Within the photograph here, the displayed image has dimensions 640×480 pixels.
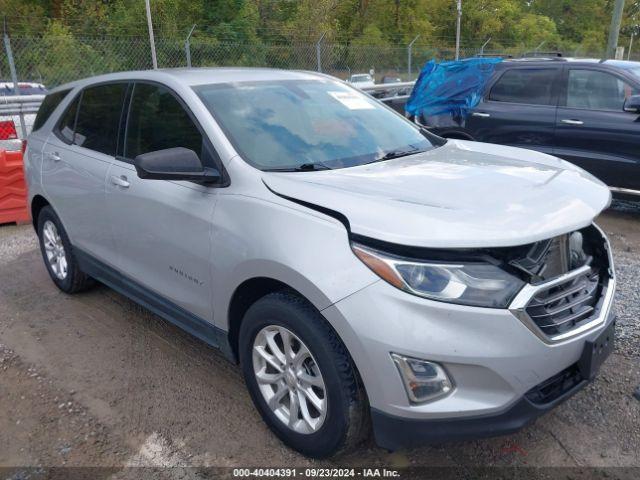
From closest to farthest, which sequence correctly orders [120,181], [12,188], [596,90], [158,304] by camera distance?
[158,304]
[120,181]
[596,90]
[12,188]

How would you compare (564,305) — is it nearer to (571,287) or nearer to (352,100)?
(571,287)

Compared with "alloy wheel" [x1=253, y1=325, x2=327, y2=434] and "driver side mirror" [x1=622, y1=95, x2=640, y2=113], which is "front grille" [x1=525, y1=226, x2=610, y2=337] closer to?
"alloy wheel" [x1=253, y1=325, x2=327, y2=434]

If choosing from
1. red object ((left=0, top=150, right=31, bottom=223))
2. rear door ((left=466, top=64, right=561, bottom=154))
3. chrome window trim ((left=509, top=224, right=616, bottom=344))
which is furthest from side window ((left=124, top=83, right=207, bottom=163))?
rear door ((left=466, top=64, right=561, bottom=154))

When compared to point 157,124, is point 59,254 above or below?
below

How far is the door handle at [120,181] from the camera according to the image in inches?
141

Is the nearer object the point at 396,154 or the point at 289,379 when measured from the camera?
the point at 289,379

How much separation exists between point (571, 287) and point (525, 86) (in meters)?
5.57

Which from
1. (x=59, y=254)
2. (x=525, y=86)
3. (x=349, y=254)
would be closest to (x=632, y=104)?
(x=525, y=86)

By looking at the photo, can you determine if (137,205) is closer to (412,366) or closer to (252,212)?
(252,212)

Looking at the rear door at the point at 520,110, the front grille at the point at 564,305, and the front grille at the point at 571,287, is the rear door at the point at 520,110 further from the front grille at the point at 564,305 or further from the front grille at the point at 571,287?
the front grille at the point at 564,305

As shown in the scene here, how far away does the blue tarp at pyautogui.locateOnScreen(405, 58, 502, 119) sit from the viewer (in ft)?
25.8

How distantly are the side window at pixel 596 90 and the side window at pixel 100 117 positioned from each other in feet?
17.3

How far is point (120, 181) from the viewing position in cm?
364

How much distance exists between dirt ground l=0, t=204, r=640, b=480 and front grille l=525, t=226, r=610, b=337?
2.50ft
